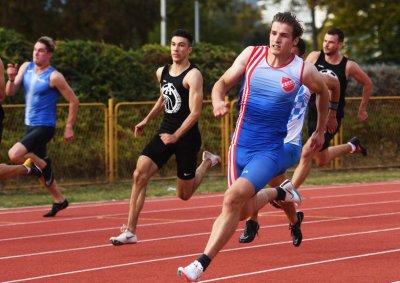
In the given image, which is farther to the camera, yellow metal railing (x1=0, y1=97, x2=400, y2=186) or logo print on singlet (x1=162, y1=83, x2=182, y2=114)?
yellow metal railing (x1=0, y1=97, x2=400, y2=186)

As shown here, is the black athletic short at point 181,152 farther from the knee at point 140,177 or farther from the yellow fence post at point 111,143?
the yellow fence post at point 111,143

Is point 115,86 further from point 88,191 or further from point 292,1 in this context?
point 292,1

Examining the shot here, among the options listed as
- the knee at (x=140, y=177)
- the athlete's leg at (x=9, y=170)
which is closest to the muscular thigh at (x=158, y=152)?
the knee at (x=140, y=177)

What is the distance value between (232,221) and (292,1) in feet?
158

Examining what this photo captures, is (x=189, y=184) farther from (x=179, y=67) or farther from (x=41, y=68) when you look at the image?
(x=41, y=68)

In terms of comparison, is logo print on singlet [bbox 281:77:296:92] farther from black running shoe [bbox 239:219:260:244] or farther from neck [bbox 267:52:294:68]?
black running shoe [bbox 239:219:260:244]

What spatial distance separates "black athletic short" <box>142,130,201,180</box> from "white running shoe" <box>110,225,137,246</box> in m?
0.78

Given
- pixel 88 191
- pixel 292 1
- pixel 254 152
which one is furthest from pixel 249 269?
pixel 292 1

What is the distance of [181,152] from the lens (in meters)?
11.6

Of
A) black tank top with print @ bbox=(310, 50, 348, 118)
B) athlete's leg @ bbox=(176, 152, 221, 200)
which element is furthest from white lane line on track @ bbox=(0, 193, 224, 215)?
black tank top with print @ bbox=(310, 50, 348, 118)

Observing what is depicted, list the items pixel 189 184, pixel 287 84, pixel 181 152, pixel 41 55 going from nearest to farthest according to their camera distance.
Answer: pixel 287 84 → pixel 181 152 → pixel 189 184 → pixel 41 55

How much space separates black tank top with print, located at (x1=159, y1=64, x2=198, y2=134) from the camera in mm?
11195

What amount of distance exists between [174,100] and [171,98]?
0.12 feet

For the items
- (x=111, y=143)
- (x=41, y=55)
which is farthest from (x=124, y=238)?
(x=111, y=143)
